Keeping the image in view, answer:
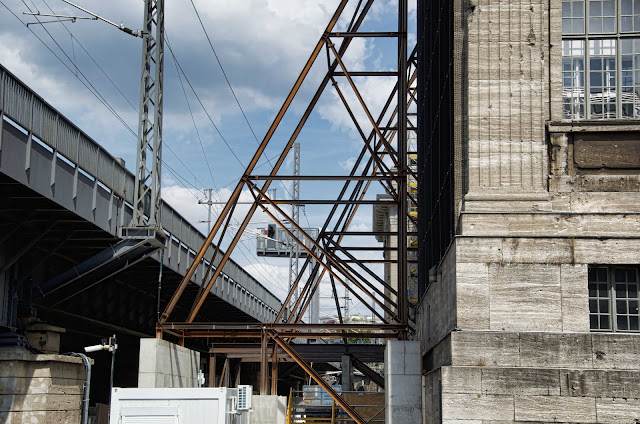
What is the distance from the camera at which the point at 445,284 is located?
20078 mm

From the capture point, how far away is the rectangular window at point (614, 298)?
17.8 metres

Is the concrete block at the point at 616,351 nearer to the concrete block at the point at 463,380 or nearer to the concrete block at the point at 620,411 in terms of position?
the concrete block at the point at 620,411

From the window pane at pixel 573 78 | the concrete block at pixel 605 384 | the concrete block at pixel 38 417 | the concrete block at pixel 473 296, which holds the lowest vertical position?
the concrete block at pixel 38 417

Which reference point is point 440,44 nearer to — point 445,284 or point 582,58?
point 582,58

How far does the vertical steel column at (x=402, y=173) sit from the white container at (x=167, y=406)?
11.1 meters

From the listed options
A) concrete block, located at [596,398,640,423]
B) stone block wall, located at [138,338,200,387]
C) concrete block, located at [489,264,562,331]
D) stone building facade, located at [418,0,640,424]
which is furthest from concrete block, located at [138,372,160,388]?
concrete block, located at [596,398,640,423]

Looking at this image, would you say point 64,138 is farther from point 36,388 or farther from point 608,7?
point 608,7

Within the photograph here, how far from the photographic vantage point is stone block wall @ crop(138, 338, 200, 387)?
2748 centimetres

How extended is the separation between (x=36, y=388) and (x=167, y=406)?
15588mm

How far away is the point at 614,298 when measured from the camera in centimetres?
1795

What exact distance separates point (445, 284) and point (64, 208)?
47.8 ft

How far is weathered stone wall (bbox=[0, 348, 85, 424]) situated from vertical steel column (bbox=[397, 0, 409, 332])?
42.6 feet

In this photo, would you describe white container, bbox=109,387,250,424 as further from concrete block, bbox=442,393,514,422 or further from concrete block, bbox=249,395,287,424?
concrete block, bbox=249,395,287,424

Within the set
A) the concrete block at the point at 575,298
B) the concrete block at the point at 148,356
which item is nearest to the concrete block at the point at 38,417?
the concrete block at the point at 148,356
